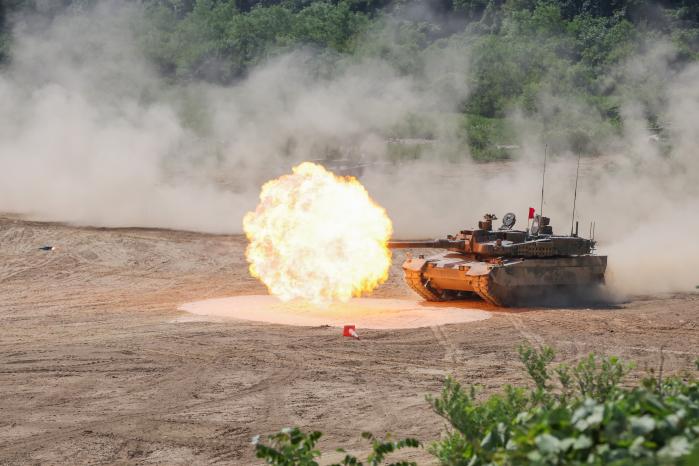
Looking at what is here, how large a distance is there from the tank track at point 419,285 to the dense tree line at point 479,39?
18425 mm

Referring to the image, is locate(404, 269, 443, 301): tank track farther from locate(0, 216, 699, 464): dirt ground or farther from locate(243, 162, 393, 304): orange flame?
locate(0, 216, 699, 464): dirt ground

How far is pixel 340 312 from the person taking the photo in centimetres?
2033

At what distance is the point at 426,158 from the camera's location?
127 feet

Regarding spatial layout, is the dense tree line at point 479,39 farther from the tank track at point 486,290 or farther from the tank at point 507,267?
the tank track at point 486,290

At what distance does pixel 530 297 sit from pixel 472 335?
13.6 feet

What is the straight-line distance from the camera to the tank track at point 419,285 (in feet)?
71.4

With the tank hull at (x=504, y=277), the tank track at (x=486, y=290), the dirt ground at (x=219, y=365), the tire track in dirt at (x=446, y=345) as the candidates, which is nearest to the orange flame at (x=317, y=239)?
the tank hull at (x=504, y=277)

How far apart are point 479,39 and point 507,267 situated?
96.8 feet

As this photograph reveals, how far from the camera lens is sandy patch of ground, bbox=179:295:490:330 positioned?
1906cm

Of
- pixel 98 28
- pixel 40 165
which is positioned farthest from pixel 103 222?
pixel 98 28

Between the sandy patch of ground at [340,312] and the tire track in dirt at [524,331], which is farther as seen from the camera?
the sandy patch of ground at [340,312]

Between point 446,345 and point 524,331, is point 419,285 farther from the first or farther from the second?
point 446,345

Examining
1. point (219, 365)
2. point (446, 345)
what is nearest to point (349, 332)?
point (446, 345)

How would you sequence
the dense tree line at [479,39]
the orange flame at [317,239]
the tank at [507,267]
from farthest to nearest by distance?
the dense tree line at [479,39], the tank at [507,267], the orange flame at [317,239]
